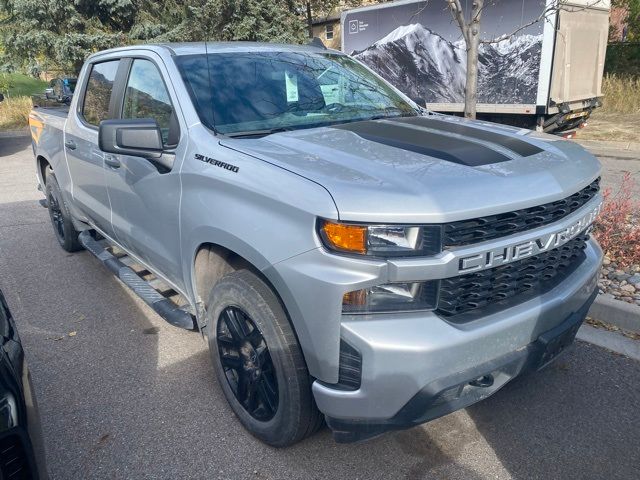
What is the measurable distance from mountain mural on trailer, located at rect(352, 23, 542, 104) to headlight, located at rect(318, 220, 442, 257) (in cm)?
832

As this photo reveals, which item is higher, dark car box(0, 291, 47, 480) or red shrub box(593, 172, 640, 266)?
dark car box(0, 291, 47, 480)

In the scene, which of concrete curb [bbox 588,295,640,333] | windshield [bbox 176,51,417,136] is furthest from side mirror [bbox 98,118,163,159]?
concrete curb [bbox 588,295,640,333]

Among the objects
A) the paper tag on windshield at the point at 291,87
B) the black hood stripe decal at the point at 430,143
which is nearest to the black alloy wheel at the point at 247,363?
the black hood stripe decal at the point at 430,143

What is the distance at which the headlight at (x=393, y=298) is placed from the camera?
6.51 ft

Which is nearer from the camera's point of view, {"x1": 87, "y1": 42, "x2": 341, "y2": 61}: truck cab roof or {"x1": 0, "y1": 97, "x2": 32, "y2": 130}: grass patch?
{"x1": 87, "y1": 42, "x2": 341, "y2": 61}: truck cab roof

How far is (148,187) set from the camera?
3.13 meters

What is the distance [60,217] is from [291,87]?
11.2ft

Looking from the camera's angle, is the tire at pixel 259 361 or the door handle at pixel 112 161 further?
the door handle at pixel 112 161

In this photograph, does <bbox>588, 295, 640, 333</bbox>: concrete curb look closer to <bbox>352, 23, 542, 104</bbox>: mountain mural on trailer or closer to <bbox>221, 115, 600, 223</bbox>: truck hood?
<bbox>221, 115, 600, 223</bbox>: truck hood

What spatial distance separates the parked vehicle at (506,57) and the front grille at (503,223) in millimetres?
8202

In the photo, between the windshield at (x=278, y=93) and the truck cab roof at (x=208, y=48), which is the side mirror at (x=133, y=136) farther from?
the truck cab roof at (x=208, y=48)

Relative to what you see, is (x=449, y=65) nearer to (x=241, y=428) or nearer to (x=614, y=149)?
(x=614, y=149)

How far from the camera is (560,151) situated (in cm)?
269

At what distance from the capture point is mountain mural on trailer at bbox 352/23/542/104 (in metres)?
10.7
